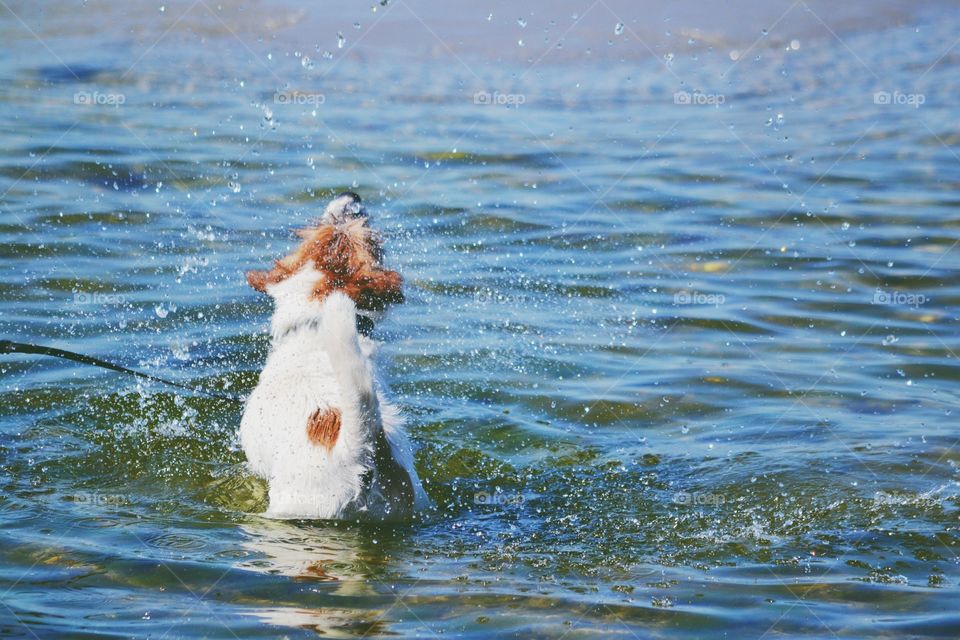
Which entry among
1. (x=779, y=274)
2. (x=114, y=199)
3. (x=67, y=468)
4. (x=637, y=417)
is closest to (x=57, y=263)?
(x=114, y=199)

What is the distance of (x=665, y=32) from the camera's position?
1449cm

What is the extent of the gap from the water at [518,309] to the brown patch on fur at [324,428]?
41 centimetres

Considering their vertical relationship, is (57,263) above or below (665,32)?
below

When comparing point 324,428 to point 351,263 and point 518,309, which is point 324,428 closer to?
point 351,263

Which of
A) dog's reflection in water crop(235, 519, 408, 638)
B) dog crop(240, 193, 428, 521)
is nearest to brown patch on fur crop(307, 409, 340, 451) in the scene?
dog crop(240, 193, 428, 521)

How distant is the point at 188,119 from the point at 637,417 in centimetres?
695

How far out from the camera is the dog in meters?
5.03

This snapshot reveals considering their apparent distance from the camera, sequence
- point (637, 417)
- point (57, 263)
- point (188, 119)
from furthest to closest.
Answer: point (188, 119), point (57, 263), point (637, 417)

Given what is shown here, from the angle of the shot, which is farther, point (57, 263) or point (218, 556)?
point (57, 263)

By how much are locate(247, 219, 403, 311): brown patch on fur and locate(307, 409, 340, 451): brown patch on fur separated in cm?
48

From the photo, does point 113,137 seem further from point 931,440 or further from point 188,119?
point 931,440

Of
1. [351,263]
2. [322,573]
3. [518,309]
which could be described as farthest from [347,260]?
[518,309]

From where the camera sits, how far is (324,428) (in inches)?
200

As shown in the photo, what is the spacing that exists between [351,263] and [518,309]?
363 centimetres
